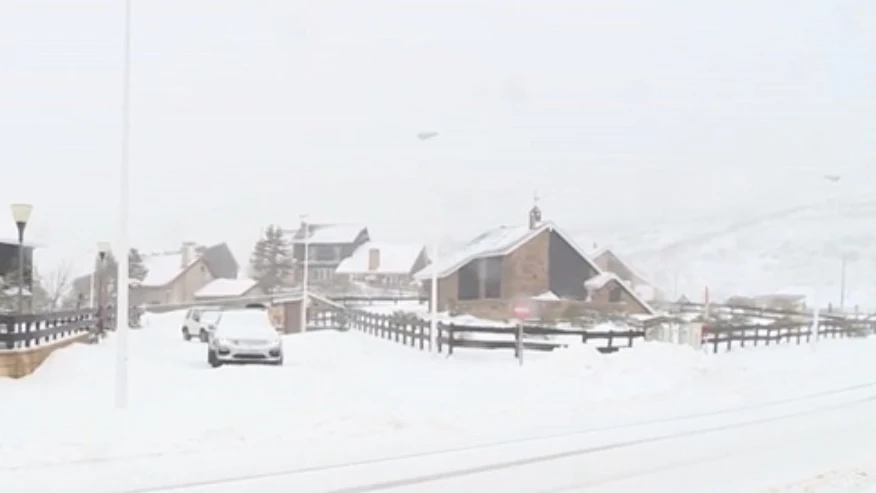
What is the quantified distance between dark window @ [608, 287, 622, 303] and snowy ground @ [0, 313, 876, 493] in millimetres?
8560

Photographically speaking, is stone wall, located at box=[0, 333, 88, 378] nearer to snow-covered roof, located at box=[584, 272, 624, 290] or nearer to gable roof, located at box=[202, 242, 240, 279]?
snow-covered roof, located at box=[584, 272, 624, 290]

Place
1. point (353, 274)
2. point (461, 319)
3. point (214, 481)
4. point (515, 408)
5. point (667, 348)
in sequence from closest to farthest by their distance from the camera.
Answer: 1. point (214, 481)
2. point (515, 408)
3. point (667, 348)
4. point (461, 319)
5. point (353, 274)

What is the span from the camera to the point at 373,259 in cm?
3706

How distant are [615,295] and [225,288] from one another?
701 inches

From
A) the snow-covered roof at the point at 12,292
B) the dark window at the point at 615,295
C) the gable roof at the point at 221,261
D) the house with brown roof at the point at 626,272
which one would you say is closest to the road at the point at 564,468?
the snow-covered roof at the point at 12,292

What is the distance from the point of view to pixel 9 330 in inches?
622

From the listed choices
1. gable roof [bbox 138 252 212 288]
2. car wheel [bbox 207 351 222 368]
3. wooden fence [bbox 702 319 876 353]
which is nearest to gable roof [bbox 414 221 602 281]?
wooden fence [bbox 702 319 876 353]

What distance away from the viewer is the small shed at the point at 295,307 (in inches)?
1403

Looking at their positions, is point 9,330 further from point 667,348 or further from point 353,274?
point 353,274

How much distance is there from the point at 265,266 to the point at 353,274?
4520 mm

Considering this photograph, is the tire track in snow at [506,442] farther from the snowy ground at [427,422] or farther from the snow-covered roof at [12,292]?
the snow-covered roof at [12,292]

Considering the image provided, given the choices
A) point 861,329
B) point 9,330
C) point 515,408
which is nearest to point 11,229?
point 9,330

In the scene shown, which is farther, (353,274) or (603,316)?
(353,274)

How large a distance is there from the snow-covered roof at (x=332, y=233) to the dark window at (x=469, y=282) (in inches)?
346
